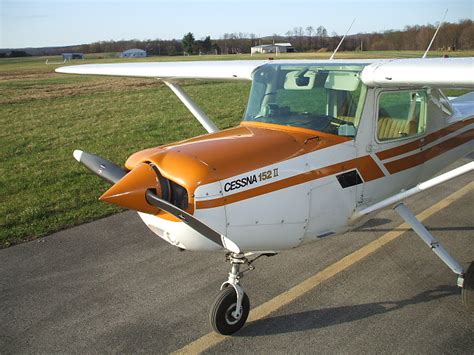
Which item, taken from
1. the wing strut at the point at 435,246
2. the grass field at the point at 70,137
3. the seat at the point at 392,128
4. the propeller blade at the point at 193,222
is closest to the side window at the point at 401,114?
the seat at the point at 392,128

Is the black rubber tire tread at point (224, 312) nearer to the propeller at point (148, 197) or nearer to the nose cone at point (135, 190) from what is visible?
the propeller at point (148, 197)

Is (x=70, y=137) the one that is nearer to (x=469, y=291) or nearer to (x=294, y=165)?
(x=294, y=165)

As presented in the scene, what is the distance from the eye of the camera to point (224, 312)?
373 centimetres

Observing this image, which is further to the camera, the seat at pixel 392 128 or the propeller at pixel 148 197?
the seat at pixel 392 128

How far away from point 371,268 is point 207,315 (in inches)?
72.8

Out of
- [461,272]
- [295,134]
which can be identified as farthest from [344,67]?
[461,272]

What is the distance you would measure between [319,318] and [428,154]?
2083 mm

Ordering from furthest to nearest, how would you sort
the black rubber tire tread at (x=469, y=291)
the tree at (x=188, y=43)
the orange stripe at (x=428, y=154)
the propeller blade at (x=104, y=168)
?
the tree at (x=188, y=43)
the orange stripe at (x=428, y=154)
the black rubber tire tread at (x=469, y=291)
the propeller blade at (x=104, y=168)

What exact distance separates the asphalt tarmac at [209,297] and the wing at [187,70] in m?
1.98

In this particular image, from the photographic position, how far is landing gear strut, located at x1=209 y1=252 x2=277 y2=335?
3.72m

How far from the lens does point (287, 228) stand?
11.8ft

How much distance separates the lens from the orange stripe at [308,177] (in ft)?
10.7

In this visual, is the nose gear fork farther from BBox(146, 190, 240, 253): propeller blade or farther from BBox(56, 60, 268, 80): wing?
BBox(56, 60, 268, 80): wing

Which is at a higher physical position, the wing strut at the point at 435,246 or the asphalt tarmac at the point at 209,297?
the wing strut at the point at 435,246
